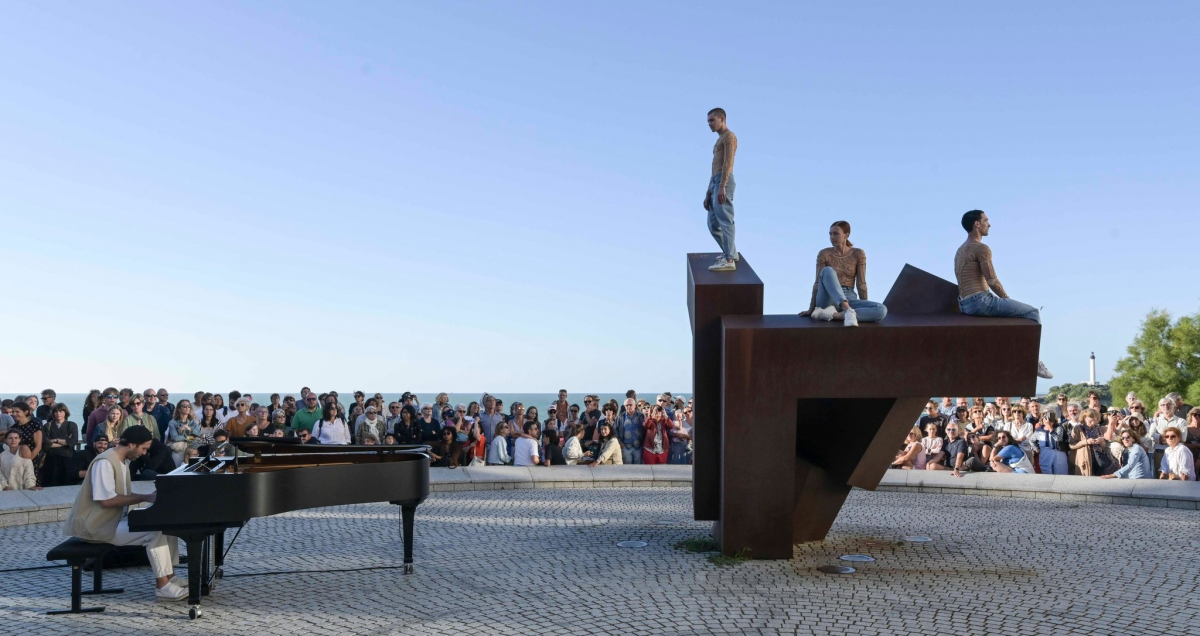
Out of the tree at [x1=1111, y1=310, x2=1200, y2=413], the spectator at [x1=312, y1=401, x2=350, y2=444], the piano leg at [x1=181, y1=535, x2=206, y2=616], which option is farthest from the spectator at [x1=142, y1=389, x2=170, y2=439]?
the tree at [x1=1111, y1=310, x2=1200, y2=413]

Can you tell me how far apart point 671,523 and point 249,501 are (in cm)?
576

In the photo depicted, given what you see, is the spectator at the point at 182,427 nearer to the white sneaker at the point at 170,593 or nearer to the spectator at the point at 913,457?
the white sneaker at the point at 170,593

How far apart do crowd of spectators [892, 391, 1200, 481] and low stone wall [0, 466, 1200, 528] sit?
0.56 meters

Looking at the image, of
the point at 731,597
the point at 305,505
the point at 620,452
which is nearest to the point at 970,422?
the point at 620,452

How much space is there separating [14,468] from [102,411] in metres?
2.01

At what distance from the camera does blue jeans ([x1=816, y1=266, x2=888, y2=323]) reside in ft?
30.3

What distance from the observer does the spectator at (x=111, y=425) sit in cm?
1466

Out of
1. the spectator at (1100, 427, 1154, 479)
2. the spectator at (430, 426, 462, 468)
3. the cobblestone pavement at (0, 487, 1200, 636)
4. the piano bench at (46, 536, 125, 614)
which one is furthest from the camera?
the spectator at (430, 426, 462, 468)

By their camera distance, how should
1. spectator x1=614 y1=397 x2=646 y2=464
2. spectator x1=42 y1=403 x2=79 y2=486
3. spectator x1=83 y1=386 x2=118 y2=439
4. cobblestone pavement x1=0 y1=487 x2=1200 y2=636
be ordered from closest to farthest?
cobblestone pavement x1=0 y1=487 x2=1200 y2=636
spectator x1=42 y1=403 x2=79 y2=486
spectator x1=83 y1=386 x2=118 y2=439
spectator x1=614 y1=397 x2=646 y2=464

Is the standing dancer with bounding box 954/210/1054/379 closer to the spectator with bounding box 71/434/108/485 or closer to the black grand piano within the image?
the black grand piano

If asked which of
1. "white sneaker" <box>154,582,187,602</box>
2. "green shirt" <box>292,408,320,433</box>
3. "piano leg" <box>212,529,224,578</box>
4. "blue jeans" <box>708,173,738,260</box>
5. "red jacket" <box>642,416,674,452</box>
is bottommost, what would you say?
"white sneaker" <box>154,582,187,602</box>

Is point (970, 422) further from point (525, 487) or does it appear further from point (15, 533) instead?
point (15, 533)

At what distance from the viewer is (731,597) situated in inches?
310

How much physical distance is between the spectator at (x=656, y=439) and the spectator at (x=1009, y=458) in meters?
5.63
